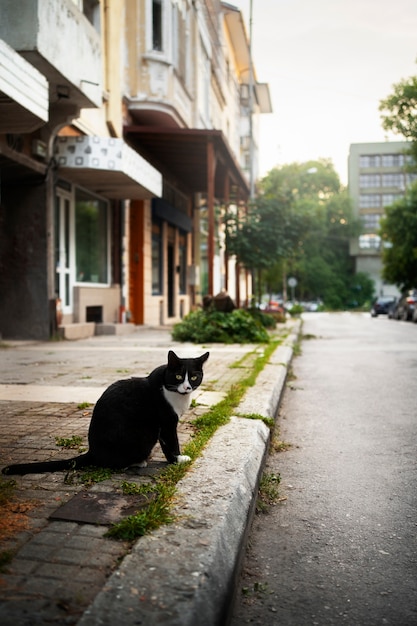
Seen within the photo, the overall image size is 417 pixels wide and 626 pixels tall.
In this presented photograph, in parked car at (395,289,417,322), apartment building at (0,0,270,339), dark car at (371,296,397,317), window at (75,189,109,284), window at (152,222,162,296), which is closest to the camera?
apartment building at (0,0,270,339)

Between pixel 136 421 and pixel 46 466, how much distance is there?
493mm

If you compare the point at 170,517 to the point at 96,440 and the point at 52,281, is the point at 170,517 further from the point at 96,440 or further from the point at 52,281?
the point at 52,281

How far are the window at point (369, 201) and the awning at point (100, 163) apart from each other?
213 feet

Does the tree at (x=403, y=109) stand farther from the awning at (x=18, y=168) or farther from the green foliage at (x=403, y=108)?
the awning at (x=18, y=168)

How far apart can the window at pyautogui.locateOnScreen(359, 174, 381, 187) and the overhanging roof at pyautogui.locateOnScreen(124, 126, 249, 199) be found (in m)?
55.7

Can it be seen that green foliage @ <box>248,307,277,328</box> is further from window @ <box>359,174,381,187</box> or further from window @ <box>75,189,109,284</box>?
window @ <box>359,174,381,187</box>

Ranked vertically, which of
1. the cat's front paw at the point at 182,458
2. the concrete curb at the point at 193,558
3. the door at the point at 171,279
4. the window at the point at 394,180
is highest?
the window at the point at 394,180

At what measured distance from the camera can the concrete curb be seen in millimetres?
1827

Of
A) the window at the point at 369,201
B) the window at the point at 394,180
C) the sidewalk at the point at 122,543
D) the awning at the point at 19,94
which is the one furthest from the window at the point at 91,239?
the window at the point at 394,180

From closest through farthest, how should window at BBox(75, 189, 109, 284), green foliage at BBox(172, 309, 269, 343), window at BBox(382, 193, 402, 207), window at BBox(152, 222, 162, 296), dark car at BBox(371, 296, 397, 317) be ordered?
green foliage at BBox(172, 309, 269, 343)
window at BBox(75, 189, 109, 284)
window at BBox(152, 222, 162, 296)
dark car at BBox(371, 296, 397, 317)
window at BBox(382, 193, 402, 207)

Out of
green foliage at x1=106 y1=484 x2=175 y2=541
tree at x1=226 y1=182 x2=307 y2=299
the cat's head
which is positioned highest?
tree at x1=226 y1=182 x2=307 y2=299

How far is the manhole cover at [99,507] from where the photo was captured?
254 cm

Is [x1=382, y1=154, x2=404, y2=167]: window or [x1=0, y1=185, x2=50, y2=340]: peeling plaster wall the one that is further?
[x1=382, y1=154, x2=404, y2=167]: window

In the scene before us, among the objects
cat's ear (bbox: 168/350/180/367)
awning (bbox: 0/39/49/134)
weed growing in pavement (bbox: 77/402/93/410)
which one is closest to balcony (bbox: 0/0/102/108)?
awning (bbox: 0/39/49/134)
